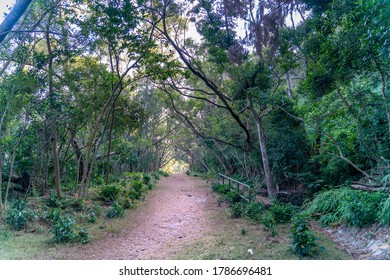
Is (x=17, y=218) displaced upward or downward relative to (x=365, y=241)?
upward

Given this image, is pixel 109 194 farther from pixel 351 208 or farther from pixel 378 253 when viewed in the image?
pixel 378 253

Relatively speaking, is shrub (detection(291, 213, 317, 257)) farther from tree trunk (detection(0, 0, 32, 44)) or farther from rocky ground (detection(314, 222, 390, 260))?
tree trunk (detection(0, 0, 32, 44))

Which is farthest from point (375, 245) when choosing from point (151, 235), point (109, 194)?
point (109, 194)

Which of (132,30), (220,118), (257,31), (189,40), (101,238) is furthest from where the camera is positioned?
(220,118)

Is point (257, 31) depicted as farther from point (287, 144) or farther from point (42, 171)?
point (42, 171)

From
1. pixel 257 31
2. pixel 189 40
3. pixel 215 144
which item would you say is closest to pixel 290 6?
pixel 257 31

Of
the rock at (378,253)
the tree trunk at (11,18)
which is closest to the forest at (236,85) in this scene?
the tree trunk at (11,18)

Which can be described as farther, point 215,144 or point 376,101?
point 215,144

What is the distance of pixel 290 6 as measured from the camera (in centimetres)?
775

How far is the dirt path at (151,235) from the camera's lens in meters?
4.20

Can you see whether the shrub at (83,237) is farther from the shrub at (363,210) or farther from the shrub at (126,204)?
the shrub at (363,210)

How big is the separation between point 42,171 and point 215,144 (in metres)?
10.3

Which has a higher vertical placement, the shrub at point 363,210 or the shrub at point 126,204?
the shrub at point 363,210

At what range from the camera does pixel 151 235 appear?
5387 mm
